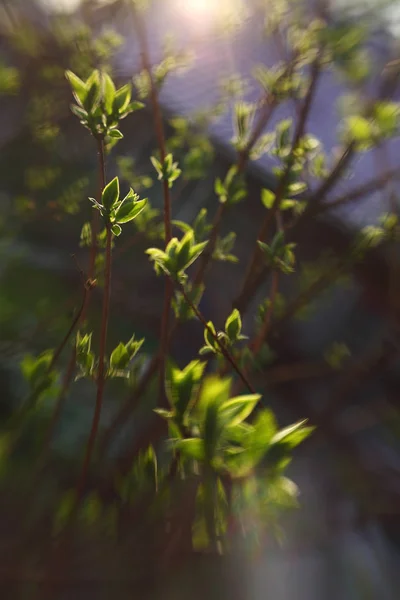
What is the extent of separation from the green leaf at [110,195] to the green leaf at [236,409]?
17 cm

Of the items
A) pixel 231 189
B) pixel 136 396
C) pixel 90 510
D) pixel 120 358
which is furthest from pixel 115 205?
pixel 90 510

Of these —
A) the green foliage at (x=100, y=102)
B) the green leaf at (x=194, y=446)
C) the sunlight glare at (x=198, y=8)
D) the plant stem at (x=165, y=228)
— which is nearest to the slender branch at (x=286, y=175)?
the plant stem at (x=165, y=228)

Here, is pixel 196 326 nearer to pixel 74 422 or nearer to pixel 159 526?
pixel 74 422

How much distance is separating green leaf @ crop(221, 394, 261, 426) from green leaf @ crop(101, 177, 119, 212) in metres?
0.17

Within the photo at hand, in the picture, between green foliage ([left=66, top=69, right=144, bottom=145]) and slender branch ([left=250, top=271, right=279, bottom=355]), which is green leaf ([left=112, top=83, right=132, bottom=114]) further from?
slender branch ([left=250, top=271, right=279, bottom=355])

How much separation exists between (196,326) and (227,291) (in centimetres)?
16

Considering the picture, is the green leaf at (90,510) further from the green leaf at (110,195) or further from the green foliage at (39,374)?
the green leaf at (110,195)

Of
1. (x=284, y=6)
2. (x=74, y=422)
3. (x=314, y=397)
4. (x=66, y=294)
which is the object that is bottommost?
(x=74, y=422)

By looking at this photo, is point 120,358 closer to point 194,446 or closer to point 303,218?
point 194,446

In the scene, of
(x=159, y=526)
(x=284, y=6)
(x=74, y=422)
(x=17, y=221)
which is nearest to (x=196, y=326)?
(x=74, y=422)

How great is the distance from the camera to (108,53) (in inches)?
31.2

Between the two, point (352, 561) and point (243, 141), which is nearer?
point (243, 141)

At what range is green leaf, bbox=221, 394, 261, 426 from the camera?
0.28 m

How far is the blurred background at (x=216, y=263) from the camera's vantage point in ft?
3.06
